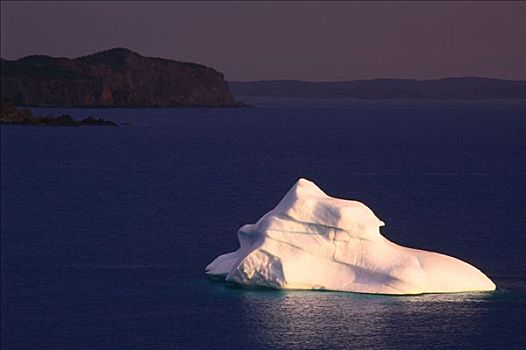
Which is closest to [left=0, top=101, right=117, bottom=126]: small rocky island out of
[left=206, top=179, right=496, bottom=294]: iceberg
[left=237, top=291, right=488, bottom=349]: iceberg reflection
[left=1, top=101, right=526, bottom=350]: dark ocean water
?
[left=1, top=101, right=526, bottom=350]: dark ocean water

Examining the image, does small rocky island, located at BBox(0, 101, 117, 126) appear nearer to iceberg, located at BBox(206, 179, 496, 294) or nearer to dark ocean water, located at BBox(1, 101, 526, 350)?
dark ocean water, located at BBox(1, 101, 526, 350)

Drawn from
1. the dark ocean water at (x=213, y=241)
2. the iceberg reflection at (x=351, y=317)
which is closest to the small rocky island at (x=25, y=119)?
the dark ocean water at (x=213, y=241)

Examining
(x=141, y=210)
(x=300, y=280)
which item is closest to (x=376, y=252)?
(x=300, y=280)

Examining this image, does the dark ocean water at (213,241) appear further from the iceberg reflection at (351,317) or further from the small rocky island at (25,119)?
the small rocky island at (25,119)

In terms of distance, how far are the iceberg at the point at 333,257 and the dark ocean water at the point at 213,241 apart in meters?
0.53

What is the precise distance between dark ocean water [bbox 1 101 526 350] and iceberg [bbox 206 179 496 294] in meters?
0.53

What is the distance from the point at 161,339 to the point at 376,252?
8312mm

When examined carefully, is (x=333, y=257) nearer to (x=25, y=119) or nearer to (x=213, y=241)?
(x=213, y=241)

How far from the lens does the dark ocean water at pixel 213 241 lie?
124 feet

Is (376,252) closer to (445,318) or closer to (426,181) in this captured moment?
(445,318)

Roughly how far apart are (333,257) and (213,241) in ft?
57.4

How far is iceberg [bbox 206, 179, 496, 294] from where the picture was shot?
40469 mm

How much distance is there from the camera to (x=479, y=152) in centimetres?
13538

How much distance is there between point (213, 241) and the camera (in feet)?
189
